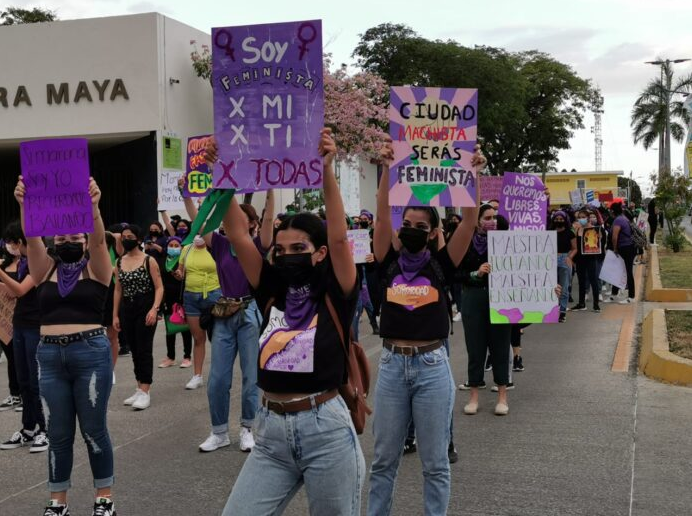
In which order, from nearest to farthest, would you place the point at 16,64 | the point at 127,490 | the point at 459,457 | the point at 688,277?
1. the point at 127,490
2. the point at 459,457
3. the point at 688,277
4. the point at 16,64

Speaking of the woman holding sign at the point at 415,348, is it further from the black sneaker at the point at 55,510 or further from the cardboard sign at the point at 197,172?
the cardboard sign at the point at 197,172

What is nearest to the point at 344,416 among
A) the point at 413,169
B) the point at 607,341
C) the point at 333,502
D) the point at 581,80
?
the point at 333,502

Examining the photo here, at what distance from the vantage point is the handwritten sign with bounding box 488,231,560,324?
7.47m

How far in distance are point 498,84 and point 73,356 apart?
136 feet

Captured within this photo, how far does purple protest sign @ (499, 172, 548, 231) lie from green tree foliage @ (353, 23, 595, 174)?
3095cm

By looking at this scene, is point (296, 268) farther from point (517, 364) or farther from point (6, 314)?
point (517, 364)

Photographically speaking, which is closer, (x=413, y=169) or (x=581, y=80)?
(x=413, y=169)

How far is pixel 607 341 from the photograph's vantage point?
11641mm

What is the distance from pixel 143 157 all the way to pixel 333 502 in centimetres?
2080

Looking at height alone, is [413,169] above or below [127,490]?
above

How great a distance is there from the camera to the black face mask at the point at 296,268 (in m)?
3.41

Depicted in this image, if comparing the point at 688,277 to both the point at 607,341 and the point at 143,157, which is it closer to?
the point at 607,341

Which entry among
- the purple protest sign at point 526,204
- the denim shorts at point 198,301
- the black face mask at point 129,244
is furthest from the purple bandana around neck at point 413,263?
the purple protest sign at point 526,204

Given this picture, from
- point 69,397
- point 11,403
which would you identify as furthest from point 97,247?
point 11,403
